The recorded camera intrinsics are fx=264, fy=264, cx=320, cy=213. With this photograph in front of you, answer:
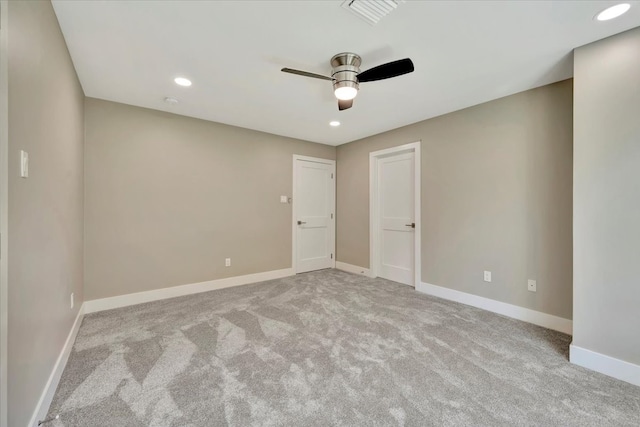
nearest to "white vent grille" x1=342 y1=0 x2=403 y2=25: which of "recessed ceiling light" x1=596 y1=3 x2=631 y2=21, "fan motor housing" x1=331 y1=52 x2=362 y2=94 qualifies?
"fan motor housing" x1=331 y1=52 x2=362 y2=94

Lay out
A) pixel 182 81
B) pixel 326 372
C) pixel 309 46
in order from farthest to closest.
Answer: pixel 182 81, pixel 309 46, pixel 326 372

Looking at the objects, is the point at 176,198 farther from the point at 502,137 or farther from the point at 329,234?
the point at 502,137

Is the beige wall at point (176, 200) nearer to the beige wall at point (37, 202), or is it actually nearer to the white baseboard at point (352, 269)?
the beige wall at point (37, 202)

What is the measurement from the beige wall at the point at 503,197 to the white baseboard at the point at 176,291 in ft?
8.32

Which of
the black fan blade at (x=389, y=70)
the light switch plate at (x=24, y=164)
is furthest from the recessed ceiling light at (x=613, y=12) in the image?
the light switch plate at (x=24, y=164)

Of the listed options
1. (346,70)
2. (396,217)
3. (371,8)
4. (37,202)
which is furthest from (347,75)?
(396,217)

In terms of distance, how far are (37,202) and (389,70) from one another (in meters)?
2.42

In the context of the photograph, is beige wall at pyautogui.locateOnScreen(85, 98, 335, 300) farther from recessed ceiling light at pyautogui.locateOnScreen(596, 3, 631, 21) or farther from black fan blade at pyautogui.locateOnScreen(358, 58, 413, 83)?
recessed ceiling light at pyautogui.locateOnScreen(596, 3, 631, 21)

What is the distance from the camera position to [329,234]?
5.28 metres

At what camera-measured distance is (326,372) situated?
1931 mm

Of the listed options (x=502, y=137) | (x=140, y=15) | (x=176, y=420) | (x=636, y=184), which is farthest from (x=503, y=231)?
(x=140, y=15)

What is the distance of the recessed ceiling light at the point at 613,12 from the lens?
64.8 inches

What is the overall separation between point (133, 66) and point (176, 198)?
1.68 meters

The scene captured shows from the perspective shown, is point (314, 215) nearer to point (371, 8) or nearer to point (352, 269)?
point (352, 269)
